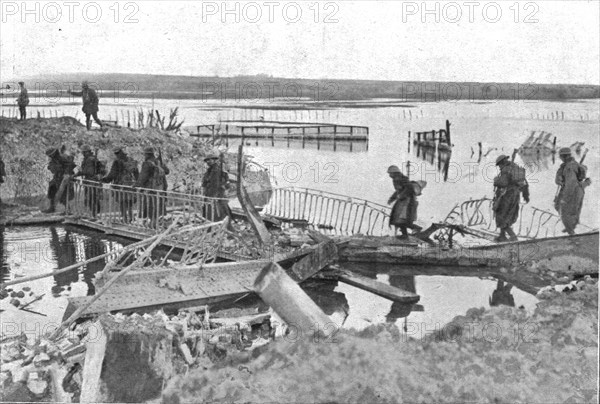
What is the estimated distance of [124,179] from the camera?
484 cm

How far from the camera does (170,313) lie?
4621 millimetres

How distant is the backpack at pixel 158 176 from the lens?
480 cm

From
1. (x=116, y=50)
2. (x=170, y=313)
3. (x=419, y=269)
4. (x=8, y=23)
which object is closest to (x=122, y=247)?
(x=170, y=313)

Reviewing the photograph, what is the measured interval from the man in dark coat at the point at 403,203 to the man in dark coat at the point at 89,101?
6.64 feet

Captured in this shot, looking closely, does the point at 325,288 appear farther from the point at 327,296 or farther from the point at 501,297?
the point at 501,297

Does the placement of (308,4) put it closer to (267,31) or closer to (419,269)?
(267,31)

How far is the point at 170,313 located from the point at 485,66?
2.64 metres

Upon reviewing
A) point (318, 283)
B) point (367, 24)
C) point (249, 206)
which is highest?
point (367, 24)

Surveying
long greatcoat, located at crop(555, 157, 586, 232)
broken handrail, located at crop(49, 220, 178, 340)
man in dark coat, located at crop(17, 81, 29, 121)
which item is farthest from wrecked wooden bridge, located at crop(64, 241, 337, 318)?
long greatcoat, located at crop(555, 157, 586, 232)

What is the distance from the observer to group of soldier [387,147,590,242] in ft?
14.9

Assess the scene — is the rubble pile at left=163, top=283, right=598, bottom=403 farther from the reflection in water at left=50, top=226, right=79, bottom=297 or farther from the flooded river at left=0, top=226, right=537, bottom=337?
the reflection in water at left=50, top=226, right=79, bottom=297

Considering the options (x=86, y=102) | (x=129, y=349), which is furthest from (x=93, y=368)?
(x=86, y=102)

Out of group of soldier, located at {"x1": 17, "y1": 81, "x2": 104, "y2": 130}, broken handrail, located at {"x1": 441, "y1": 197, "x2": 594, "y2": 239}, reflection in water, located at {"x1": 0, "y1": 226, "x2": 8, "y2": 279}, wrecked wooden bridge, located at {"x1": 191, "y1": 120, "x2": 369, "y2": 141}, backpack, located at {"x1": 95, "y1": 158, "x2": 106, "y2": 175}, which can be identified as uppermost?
group of soldier, located at {"x1": 17, "y1": 81, "x2": 104, "y2": 130}

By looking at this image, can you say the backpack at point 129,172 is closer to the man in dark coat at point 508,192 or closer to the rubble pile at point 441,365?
the rubble pile at point 441,365
